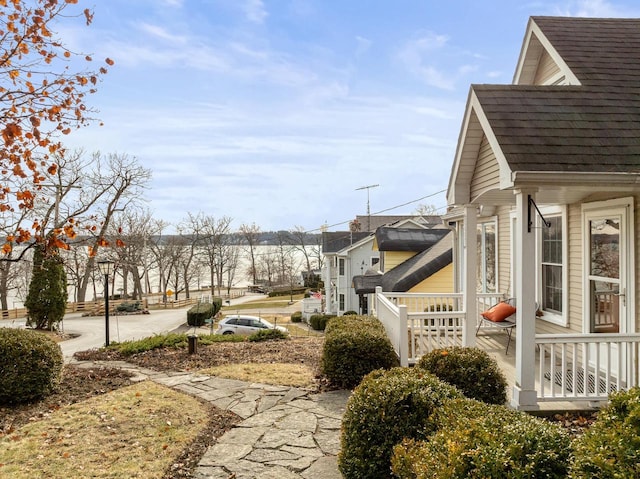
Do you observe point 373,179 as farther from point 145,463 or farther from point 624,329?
point 145,463

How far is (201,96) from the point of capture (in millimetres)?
9891

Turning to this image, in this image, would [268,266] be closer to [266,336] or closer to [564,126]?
[266,336]

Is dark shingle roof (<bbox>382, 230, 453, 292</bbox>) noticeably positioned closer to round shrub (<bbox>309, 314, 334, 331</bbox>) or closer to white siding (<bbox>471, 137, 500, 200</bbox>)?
white siding (<bbox>471, 137, 500, 200</bbox>)

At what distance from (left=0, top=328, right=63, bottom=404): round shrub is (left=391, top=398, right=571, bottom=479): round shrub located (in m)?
5.45

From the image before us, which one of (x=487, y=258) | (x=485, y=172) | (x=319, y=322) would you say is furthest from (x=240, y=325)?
(x=485, y=172)

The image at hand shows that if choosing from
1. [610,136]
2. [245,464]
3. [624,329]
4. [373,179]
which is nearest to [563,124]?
[610,136]

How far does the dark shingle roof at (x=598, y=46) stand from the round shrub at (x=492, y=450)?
18.7 feet

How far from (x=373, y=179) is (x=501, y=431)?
3146 cm

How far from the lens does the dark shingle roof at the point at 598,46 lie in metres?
6.66

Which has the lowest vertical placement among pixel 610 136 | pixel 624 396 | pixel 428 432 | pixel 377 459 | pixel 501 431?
pixel 377 459

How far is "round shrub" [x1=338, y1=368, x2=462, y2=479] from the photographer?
3482mm

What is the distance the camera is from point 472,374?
480cm

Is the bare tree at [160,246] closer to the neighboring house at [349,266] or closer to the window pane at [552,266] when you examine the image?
the neighboring house at [349,266]

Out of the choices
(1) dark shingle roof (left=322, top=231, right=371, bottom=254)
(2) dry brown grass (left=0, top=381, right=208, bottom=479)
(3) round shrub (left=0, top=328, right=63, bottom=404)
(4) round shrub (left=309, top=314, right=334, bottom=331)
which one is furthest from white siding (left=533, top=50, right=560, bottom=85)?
(1) dark shingle roof (left=322, top=231, right=371, bottom=254)
